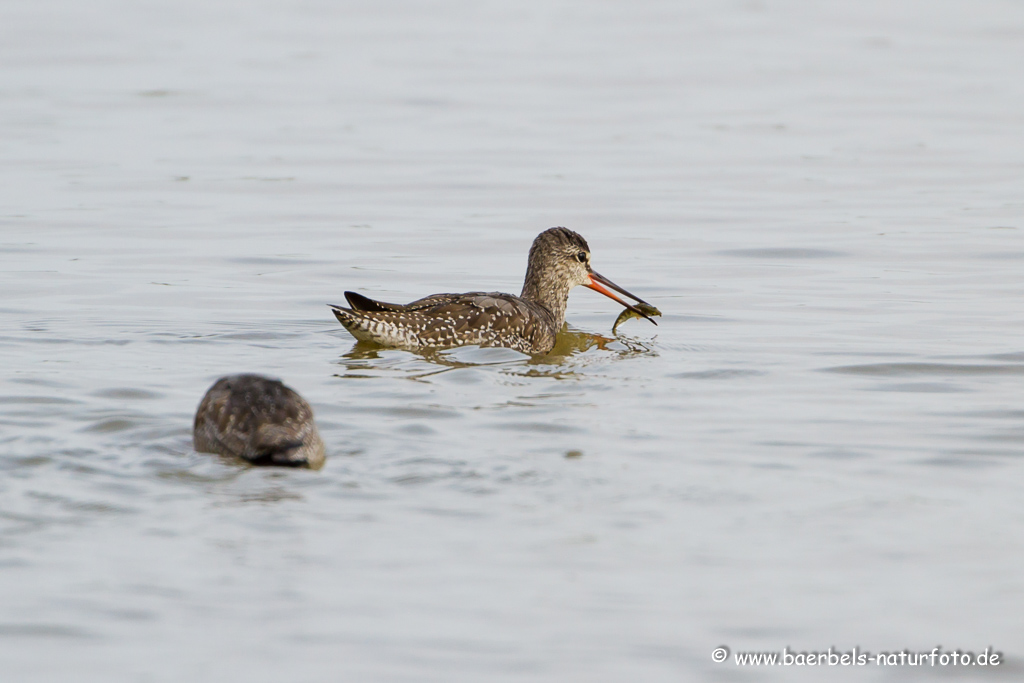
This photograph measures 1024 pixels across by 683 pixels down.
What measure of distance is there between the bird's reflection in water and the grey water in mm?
59

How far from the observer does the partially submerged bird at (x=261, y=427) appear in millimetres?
7211

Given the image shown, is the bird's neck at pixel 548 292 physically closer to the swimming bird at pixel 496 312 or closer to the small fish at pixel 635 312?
the swimming bird at pixel 496 312

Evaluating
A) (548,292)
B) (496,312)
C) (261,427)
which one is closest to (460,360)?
(496,312)

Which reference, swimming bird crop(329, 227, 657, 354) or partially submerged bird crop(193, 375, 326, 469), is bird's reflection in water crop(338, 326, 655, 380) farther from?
partially submerged bird crop(193, 375, 326, 469)

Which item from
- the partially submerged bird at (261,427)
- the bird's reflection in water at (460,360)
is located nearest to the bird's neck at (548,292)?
the bird's reflection in water at (460,360)

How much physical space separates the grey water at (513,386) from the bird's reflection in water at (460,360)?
0.19 ft

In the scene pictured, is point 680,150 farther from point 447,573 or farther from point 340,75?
point 447,573

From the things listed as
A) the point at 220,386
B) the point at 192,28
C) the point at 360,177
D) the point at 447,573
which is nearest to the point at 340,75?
the point at 192,28

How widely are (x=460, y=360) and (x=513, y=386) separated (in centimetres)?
82

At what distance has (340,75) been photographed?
87.2 ft

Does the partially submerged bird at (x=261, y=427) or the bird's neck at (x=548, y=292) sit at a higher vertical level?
the bird's neck at (x=548, y=292)

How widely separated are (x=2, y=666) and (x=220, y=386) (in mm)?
2789

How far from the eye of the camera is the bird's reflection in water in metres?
9.96

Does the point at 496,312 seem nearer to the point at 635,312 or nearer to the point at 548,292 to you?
the point at 548,292
